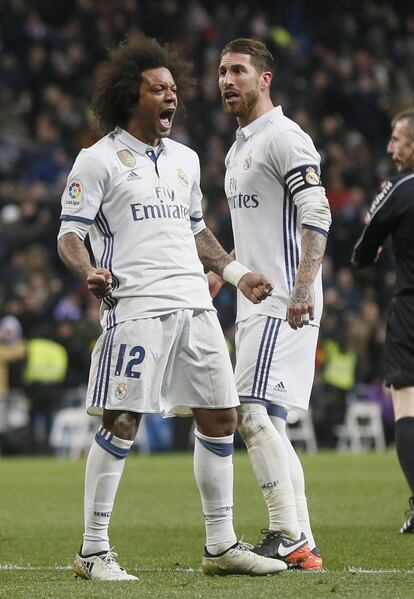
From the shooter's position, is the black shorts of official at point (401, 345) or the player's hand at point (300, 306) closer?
the player's hand at point (300, 306)

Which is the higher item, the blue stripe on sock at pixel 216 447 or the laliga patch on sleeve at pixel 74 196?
the laliga patch on sleeve at pixel 74 196

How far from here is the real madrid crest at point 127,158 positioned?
20.5ft

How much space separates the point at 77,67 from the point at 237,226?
1806cm

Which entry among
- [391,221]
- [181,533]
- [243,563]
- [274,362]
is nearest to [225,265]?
[274,362]

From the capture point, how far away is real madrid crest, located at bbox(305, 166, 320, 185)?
6.57 metres

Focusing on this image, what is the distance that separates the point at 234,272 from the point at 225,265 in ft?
0.38

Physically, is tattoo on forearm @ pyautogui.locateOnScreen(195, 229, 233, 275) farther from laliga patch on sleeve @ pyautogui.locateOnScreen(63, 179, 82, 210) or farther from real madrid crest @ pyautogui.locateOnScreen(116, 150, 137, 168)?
laliga patch on sleeve @ pyautogui.locateOnScreen(63, 179, 82, 210)

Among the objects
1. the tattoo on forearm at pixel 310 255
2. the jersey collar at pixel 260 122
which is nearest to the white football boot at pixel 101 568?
the tattoo on forearm at pixel 310 255

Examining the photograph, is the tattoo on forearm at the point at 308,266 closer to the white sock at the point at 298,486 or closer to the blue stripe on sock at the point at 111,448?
the white sock at the point at 298,486

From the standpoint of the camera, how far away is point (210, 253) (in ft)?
21.9

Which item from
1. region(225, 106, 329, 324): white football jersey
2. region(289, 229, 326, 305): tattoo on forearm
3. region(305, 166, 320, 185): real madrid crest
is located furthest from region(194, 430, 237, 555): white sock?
region(305, 166, 320, 185): real madrid crest

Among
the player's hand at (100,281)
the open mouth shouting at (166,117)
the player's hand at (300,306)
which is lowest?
the player's hand at (300,306)

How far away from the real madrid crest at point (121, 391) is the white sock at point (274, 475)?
823 mm

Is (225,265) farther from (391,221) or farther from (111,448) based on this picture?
(391,221)
